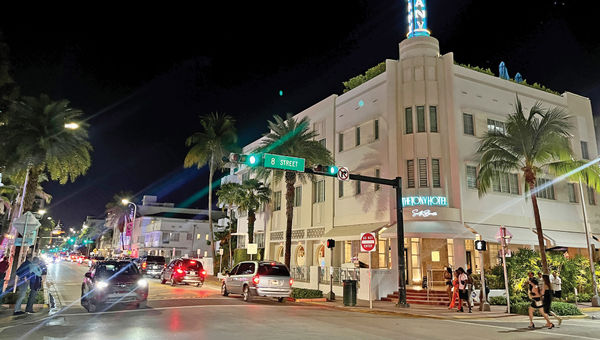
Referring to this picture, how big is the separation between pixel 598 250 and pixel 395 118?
17755mm

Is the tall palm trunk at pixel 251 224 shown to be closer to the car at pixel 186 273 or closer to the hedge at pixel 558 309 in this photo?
the car at pixel 186 273

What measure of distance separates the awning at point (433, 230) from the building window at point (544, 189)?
866cm

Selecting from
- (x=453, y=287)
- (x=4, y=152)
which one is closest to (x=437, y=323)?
(x=453, y=287)

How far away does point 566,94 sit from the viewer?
2980cm

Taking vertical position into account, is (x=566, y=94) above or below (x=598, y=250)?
above

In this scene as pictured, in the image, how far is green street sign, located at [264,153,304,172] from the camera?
16.6 metres

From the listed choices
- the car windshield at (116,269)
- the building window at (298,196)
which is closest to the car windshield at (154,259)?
the building window at (298,196)

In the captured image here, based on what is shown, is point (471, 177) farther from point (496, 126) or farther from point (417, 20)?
point (417, 20)

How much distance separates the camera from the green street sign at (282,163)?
16.6 metres

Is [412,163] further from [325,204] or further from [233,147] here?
[233,147]

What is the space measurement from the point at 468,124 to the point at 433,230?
756cm

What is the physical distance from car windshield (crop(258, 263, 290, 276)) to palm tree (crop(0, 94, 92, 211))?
1225 centimetres

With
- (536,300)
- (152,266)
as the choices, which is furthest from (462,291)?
(152,266)

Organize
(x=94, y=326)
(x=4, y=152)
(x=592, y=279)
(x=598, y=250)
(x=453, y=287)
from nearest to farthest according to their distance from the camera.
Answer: (x=94, y=326), (x=453, y=287), (x=4, y=152), (x=592, y=279), (x=598, y=250)
